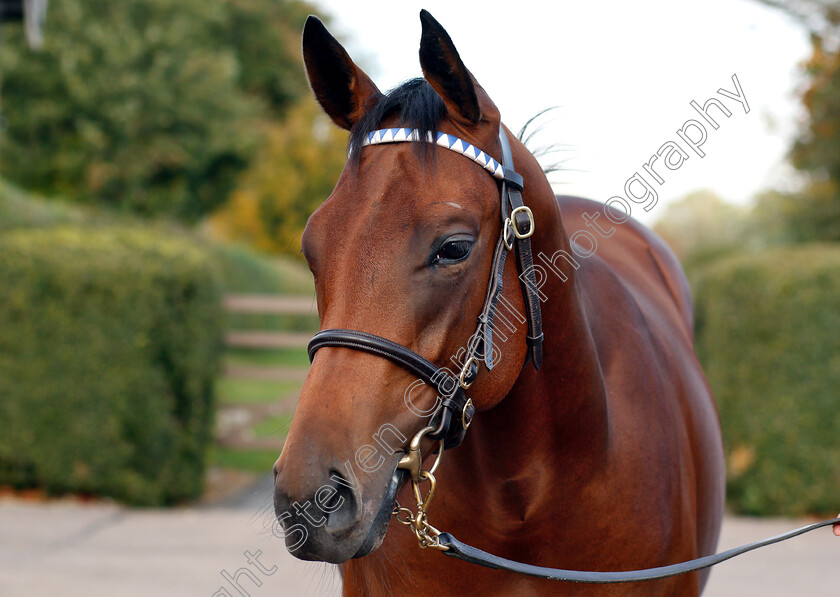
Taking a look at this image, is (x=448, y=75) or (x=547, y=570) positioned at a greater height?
(x=448, y=75)

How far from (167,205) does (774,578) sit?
1935 cm

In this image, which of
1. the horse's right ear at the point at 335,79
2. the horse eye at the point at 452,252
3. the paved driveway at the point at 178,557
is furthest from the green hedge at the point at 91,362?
the horse eye at the point at 452,252

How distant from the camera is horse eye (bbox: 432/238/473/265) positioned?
61.3 inches

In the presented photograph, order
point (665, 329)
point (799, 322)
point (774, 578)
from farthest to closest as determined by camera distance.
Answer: point (799, 322), point (774, 578), point (665, 329)

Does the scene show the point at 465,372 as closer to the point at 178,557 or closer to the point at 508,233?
the point at 508,233

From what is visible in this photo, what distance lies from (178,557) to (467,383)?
14.9 ft

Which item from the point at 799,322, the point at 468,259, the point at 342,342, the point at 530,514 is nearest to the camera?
the point at 342,342

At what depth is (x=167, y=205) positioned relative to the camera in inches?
832

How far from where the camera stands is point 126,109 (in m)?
18.3

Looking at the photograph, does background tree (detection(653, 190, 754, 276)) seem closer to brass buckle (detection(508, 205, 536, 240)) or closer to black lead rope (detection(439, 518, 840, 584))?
black lead rope (detection(439, 518, 840, 584))

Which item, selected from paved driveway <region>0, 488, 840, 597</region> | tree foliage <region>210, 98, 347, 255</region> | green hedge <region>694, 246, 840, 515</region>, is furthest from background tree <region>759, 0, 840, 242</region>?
tree foliage <region>210, 98, 347, 255</region>

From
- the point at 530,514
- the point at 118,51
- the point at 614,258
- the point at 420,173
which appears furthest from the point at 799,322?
the point at 118,51

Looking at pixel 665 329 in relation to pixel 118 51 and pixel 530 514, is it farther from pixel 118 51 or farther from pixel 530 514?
pixel 118 51

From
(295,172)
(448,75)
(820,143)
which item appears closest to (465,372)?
(448,75)
